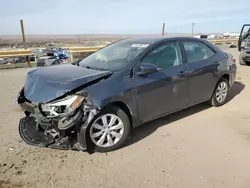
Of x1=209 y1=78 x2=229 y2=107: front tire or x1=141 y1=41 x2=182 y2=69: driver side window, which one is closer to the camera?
x1=141 y1=41 x2=182 y2=69: driver side window

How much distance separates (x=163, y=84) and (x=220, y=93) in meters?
2.05

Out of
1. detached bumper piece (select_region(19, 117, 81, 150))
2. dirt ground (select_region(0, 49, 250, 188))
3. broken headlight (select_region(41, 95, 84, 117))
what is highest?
broken headlight (select_region(41, 95, 84, 117))

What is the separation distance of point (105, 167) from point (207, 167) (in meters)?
1.33

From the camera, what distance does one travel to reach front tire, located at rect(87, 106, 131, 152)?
406 centimetres

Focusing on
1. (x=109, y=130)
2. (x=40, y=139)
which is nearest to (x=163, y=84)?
(x=109, y=130)

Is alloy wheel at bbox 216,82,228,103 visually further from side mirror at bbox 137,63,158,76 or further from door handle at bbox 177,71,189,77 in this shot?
side mirror at bbox 137,63,158,76

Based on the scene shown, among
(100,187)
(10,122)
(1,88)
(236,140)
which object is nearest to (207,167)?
(236,140)

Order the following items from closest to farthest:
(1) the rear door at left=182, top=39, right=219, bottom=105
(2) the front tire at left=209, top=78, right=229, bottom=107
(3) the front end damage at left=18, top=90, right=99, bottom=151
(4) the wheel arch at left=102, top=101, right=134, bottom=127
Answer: (3) the front end damage at left=18, top=90, right=99, bottom=151
(4) the wheel arch at left=102, top=101, right=134, bottom=127
(1) the rear door at left=182, top=39, right=219, bottom=105
(2) the front tire at left=209, top=78, right=229, bottom=107

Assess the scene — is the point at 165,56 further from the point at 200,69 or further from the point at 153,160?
the point at 153,160

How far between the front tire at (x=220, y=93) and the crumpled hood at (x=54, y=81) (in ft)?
9.31

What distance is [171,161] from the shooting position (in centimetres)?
389

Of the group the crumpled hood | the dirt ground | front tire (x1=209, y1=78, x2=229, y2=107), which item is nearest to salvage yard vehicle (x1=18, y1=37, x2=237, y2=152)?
the crumpled hood

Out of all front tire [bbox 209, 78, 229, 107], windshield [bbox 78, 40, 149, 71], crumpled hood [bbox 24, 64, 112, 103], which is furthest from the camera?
front tire [bbox 209, 78, 229, 107]

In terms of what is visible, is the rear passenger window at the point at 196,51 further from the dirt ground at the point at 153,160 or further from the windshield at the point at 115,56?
the dirt ground at the point at 153,160
